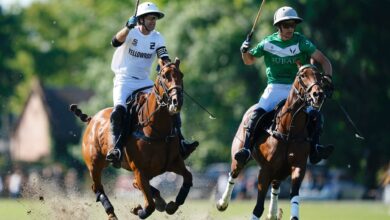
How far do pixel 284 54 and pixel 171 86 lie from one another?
7.72 ft

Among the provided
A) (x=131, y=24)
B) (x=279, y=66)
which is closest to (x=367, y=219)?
(x=279, y=66)

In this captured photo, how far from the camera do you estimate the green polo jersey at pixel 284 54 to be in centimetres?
1691

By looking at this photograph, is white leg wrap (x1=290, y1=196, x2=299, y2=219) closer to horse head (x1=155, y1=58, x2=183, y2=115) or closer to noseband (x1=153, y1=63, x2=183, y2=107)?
horse head (x1=155, y1=58, x2=183, y2=115)

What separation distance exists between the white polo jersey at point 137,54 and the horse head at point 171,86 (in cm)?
98

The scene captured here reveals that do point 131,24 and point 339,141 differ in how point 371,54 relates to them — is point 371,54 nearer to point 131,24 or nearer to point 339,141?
point 339,141

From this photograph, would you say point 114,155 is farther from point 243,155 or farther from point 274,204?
point 274,204

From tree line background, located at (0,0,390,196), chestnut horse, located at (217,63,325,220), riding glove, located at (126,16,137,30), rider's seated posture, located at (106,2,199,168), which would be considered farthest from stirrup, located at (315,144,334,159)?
tree line background, located at (0,0,390,196)

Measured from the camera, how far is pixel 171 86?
50.4 ft

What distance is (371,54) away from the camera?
4444 centimetres

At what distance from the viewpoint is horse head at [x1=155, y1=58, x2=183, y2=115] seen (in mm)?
15203

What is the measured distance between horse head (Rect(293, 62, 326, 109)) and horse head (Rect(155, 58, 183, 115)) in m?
1.74

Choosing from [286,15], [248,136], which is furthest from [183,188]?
[286,15]

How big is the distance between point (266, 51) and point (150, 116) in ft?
6.94

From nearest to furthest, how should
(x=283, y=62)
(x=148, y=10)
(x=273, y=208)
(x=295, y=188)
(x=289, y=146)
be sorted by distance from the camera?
1. (x=295, y=188)
2. (x=148, y=10)
3. (x=289, y=146)
4. (x=283, y=62)
5. (x=273, y=208)
